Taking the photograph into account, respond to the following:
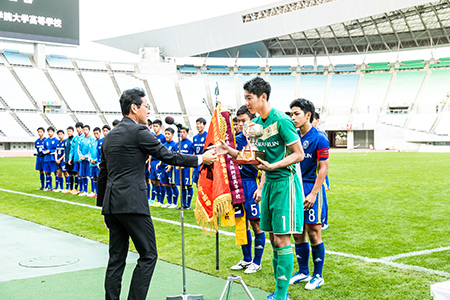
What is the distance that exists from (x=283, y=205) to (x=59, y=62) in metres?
53.6

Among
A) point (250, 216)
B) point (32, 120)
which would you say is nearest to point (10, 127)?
point (32, 120)

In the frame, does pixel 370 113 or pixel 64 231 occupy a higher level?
pixel 370 113

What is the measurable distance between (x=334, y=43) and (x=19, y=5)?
164 feet

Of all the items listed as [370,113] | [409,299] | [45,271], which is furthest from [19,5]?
[370,113]

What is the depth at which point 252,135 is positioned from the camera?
4309 millimetres

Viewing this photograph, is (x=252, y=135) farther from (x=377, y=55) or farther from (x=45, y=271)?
(x=377, y=55)

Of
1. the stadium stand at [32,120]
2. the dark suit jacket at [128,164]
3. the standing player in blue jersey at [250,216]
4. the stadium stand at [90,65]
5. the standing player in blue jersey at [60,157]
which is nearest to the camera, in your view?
the dark suit jacket at [128,164]

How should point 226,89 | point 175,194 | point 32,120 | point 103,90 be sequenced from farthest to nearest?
1. point 226,89
2. point 103,90
3. point 32,120
4. point 175,194

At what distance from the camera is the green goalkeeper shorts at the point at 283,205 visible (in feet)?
14.3

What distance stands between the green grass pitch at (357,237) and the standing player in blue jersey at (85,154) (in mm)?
788

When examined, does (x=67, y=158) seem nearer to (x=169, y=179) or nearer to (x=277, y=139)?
(x=169, y=179)

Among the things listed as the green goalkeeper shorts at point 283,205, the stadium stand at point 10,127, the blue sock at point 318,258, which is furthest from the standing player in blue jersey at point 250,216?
the stadium stand at point 10,127

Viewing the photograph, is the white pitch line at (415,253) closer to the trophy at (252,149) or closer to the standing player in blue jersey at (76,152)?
the trophy at (252,149)

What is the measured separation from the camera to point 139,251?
4160 mm
